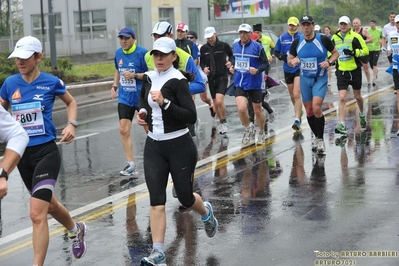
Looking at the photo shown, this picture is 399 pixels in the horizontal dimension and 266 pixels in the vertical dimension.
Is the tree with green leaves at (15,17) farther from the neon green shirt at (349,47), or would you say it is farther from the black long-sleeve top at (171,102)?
the black long-sleeve top at (171,102)

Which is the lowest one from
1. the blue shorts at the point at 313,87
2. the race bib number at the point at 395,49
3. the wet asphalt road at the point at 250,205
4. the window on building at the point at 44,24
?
the wet asphalt road at the point at 250,205

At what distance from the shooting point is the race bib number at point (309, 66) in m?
12.1

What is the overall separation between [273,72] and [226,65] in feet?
54.7

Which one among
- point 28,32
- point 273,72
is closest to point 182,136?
point 273,72

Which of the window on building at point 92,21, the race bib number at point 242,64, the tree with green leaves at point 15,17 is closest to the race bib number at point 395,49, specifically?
the race bib number at point 242,64

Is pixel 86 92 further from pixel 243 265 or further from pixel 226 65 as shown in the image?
pixel 243 265

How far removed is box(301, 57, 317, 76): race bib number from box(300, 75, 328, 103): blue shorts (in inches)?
4.3

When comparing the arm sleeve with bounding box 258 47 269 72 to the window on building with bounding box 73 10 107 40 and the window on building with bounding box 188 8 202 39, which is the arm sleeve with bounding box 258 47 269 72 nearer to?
the window on building with bounding box 73 10 107 40

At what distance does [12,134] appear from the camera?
17.0ft

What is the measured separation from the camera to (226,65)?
14.3 m

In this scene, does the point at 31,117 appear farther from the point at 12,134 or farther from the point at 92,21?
the point at 92,21

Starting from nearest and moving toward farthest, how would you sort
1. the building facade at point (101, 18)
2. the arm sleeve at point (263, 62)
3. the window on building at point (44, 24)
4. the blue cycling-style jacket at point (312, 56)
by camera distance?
the blue cycling-style jacket at point (312, 56)
the arm sleeve at point (263, 62)
the building facade at point (101, 18)
the window on building at point (44, 24)

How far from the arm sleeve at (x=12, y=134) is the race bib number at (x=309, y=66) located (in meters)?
7.46

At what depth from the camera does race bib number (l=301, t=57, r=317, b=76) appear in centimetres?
1209
